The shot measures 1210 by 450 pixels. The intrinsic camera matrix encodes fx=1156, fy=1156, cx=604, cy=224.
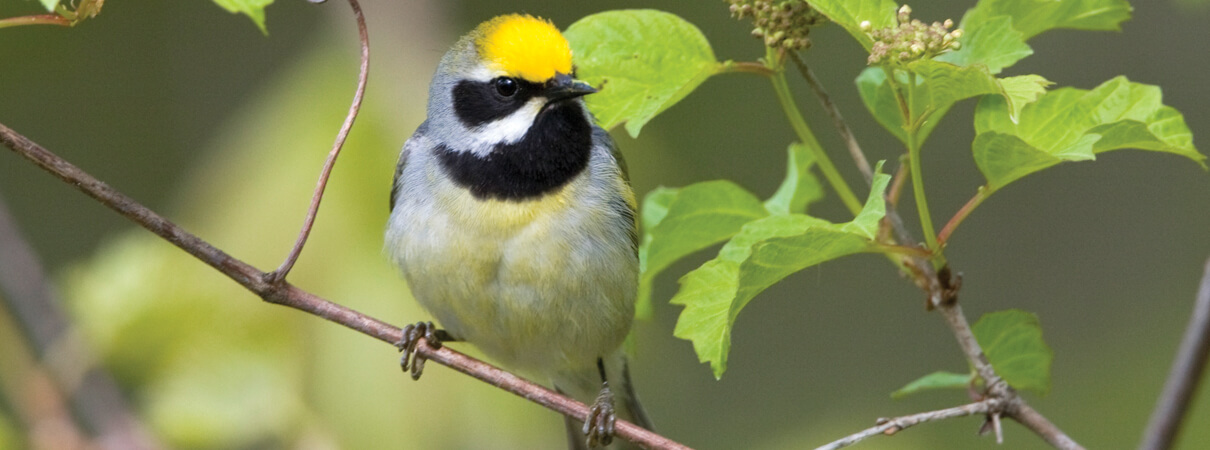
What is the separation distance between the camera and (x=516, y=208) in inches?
135

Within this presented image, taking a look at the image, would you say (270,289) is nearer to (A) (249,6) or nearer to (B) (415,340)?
(A) (249,6)

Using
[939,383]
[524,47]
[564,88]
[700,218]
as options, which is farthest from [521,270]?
[939,383]

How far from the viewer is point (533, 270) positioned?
341cm

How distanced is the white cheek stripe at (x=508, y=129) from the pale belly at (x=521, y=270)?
22cm

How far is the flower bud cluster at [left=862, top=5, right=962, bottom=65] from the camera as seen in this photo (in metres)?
2.19

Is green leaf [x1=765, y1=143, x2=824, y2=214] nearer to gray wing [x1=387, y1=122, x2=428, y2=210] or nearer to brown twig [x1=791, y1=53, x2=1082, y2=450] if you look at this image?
brown twig [x1=791, y1=53, x2=1082, y2=450]

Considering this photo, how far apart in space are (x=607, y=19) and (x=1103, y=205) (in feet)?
21.8

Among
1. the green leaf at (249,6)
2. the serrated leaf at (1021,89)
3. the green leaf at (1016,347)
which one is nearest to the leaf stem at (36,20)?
the green leaf at (249,6)

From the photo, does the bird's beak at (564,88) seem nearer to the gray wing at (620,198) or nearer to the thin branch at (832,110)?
the gray wing at (620,198)

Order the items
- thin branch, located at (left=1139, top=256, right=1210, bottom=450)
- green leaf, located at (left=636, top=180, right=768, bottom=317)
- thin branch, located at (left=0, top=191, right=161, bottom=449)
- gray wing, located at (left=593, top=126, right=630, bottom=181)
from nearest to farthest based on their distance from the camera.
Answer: thin branch, located at (left=1139, top=256, right=1210, bottom=450) → green leaf, located at (left=636, top=180, right=768, bottom=317) → gray wing, located at (left=593, top=126, right=630, bottom=181) → thin branch, located at (left=0, top=191, right=161, bottom=449)

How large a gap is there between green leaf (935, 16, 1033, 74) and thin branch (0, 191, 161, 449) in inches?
119

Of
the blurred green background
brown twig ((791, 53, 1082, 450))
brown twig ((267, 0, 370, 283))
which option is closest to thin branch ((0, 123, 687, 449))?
brown twig ((267, 0, 370, 283))

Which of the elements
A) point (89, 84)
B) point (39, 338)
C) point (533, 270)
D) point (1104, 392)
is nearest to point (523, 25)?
point (533, 270)

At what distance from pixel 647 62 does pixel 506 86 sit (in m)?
0.95
